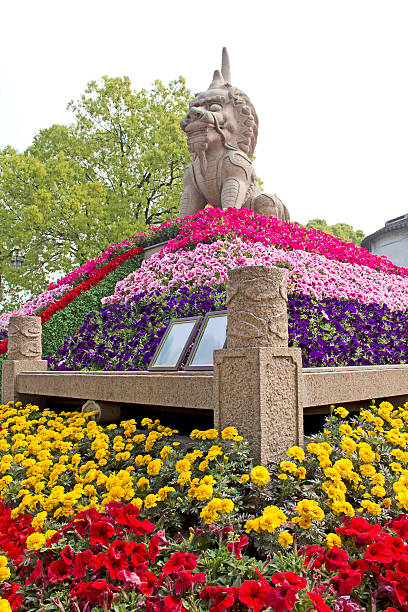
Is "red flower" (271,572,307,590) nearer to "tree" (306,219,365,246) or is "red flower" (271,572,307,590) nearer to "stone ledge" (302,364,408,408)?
"stone ledge" (302,364,408,408)

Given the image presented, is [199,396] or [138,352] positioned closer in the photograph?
[199,396]

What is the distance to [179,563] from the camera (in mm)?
1916

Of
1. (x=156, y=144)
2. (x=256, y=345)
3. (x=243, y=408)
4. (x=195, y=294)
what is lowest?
(x=243, y=408)

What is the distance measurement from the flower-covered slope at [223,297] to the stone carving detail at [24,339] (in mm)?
751

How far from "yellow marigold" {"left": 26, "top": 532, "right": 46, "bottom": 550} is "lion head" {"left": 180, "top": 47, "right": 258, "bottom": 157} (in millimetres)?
8712

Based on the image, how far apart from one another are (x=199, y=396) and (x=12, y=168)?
60.0 ft

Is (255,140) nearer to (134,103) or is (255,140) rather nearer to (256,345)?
(256,345)

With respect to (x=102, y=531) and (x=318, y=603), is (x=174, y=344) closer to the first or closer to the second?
(x=102, y=531)

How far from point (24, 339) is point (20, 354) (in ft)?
0.61

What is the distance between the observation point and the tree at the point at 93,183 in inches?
734

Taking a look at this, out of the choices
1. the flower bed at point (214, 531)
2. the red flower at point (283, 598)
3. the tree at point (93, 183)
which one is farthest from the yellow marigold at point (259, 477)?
the tree at point (93, 183)

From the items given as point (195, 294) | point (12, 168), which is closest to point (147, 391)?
point (195, 294)

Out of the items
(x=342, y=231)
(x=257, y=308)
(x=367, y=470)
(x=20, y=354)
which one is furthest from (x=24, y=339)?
(x=342, y=231)

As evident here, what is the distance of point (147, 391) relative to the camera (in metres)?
3.75
